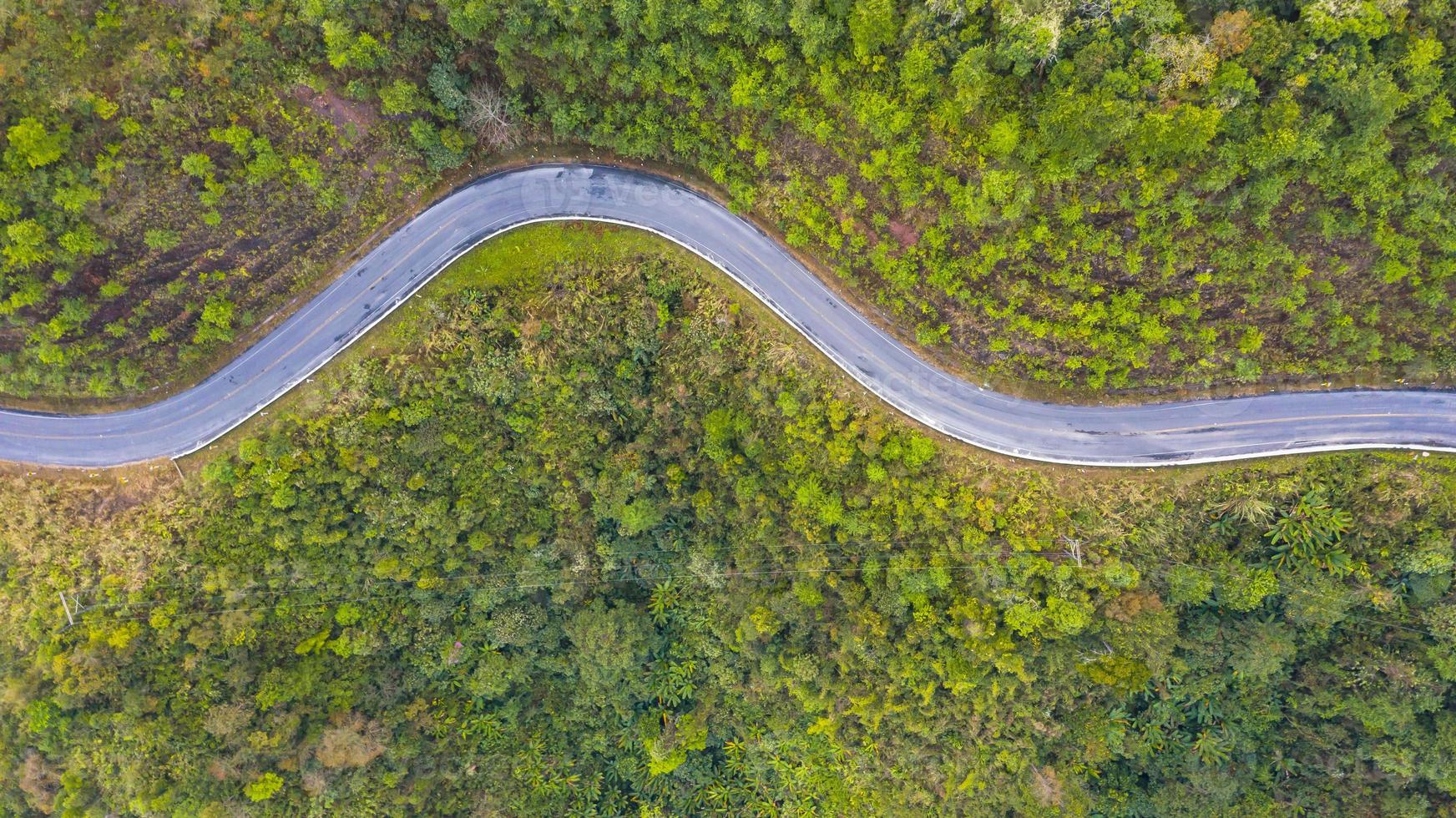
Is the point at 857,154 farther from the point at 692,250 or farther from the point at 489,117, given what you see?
the point at 489,117

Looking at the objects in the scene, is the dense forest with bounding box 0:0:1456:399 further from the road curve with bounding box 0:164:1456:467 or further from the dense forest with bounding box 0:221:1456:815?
the dense forest with bounding box 0:221:1456:815

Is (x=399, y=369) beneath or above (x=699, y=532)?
above

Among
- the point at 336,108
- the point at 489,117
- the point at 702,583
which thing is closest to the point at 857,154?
the point at 489,117

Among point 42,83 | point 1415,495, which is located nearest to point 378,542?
point 42,83

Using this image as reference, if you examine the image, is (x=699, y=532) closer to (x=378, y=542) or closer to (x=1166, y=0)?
(x=378, y=542)

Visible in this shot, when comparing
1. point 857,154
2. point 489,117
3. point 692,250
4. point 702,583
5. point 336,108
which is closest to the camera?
point 857,154

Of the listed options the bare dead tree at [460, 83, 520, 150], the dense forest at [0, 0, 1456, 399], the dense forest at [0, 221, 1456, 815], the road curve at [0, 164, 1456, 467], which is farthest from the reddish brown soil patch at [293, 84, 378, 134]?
the dense forest at [0, 221, 1456, 815]
